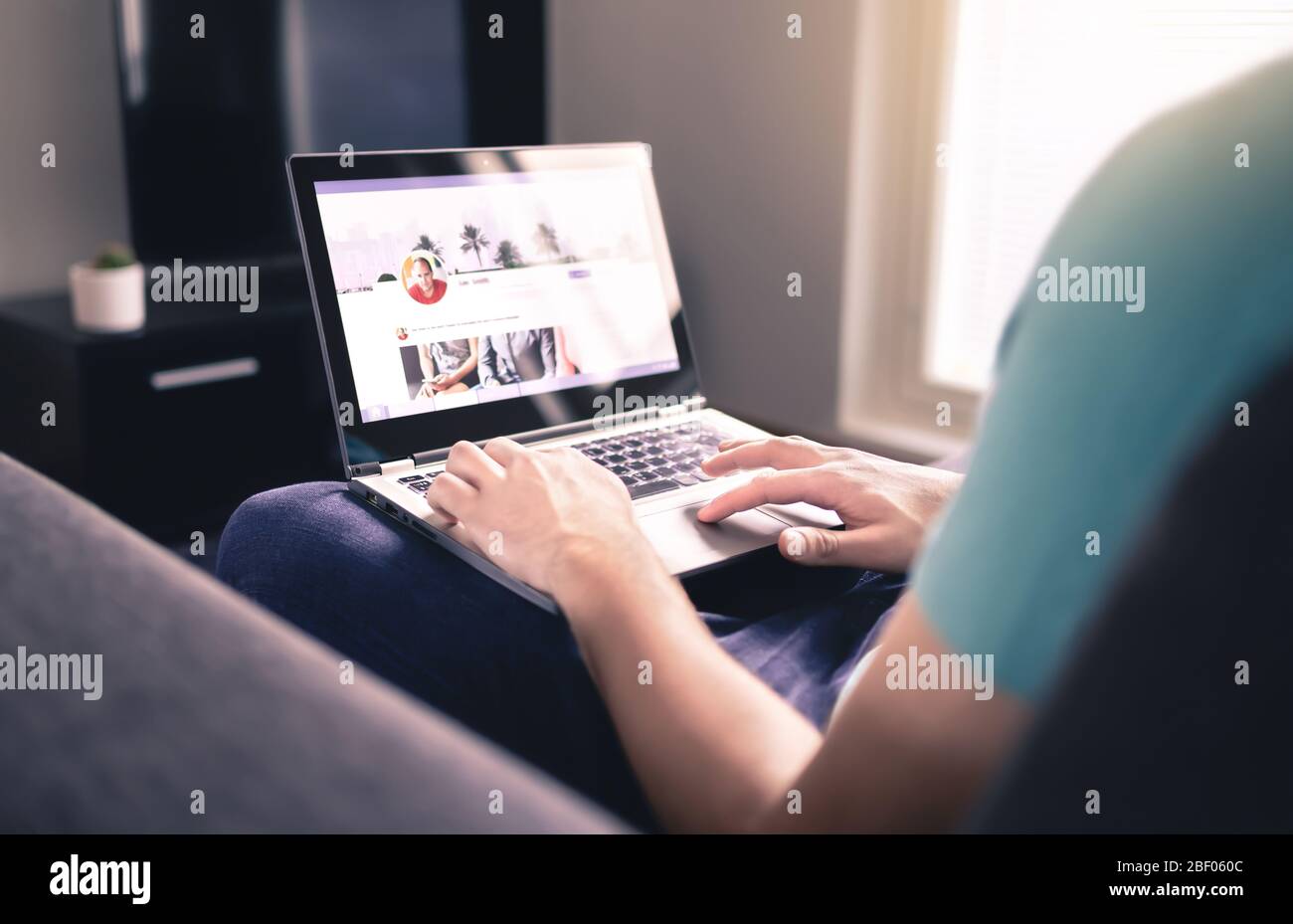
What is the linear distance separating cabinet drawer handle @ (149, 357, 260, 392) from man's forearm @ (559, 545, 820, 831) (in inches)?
67.5

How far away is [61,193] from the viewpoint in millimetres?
2369

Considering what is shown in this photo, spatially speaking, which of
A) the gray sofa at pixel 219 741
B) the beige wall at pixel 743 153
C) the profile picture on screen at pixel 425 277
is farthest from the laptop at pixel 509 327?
the beige wall at pixel 743 153

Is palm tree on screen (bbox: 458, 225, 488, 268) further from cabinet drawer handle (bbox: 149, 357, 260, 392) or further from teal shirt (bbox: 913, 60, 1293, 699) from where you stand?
cabinet drawer handle (bbox: 149, 357, 260, 392)

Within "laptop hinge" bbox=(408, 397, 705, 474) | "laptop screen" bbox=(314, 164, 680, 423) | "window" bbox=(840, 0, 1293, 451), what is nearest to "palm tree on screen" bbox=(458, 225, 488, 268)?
"laptop screen" bbox=(314, 164, 680, 423)

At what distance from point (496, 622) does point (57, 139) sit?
2.16m

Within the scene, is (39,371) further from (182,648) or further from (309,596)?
(182,648)

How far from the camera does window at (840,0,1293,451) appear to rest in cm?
182

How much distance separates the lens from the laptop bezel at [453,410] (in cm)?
99

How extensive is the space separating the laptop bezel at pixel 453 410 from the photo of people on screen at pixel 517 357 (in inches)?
0.9

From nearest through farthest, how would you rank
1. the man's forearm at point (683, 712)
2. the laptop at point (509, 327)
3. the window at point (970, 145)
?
the man's forearm at point (683, 712), the laptop at point (509, 327), the window at point (970, 145)

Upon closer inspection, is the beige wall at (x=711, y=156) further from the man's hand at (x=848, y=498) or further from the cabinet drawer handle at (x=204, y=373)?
the man's hand at (x=848, y=498)

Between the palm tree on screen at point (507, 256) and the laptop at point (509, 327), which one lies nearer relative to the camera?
the laptop at point (509, 327)

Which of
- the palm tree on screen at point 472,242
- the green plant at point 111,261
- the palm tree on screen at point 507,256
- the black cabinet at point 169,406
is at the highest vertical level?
the palm tree on screen at point 472,242

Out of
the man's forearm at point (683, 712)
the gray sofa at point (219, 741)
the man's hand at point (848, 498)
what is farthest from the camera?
the man's hand at point (848, 498)
